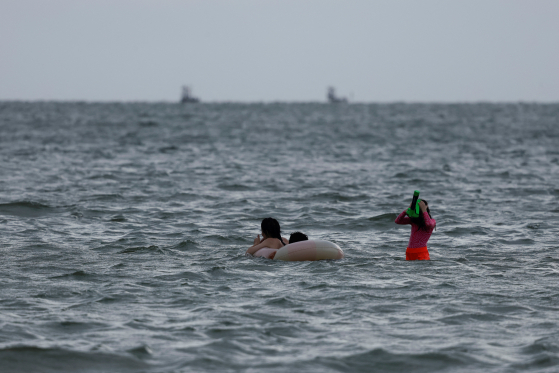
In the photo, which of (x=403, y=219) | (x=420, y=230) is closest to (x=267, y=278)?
(x=403, y=219)

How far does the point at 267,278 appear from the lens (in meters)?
10.9

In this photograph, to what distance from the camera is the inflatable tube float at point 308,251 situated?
12078 millimetres

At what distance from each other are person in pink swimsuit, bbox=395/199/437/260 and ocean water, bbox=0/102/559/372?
0.85ft

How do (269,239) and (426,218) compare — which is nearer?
(426,218)

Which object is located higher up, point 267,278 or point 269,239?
point 269,239

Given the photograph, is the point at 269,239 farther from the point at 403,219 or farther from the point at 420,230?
the point at 420,230

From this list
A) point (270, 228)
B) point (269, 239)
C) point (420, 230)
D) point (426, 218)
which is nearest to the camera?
point (426, 218)

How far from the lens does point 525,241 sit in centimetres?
1441

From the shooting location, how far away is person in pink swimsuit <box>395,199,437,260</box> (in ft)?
38.9

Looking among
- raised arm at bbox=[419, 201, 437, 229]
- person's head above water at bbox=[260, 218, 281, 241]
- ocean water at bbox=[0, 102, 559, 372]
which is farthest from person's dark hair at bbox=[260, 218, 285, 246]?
raised arm at bbox=[419, 201, 437, 229]

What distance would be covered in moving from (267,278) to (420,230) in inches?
112

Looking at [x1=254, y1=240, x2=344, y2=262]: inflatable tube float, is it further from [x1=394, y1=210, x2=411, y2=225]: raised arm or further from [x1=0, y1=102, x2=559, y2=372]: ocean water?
[x1=394, y1=210, x2=411, y2=225]: raised arm

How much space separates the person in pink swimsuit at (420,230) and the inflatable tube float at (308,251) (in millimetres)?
1198

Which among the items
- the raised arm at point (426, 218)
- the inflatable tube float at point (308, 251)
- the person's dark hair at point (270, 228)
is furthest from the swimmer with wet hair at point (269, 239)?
the raised arm at point (426, 218)
